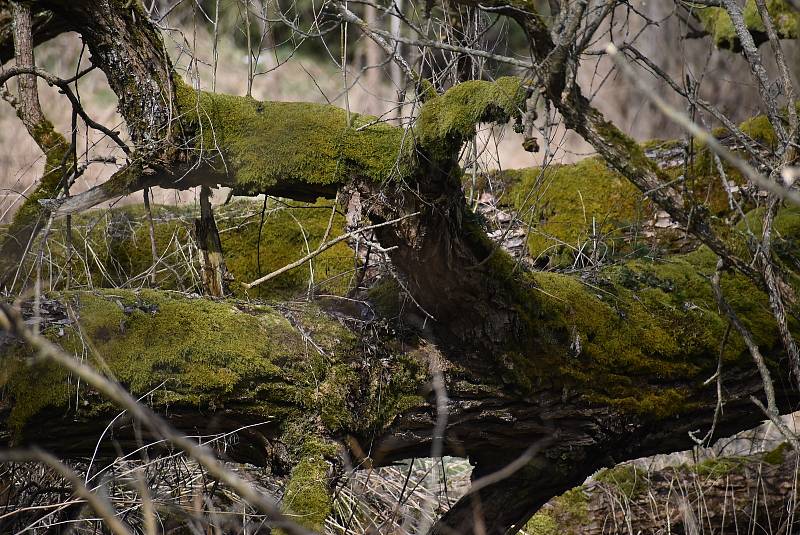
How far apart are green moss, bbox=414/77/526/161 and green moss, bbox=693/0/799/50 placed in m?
2.50

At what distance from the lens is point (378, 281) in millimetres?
3400

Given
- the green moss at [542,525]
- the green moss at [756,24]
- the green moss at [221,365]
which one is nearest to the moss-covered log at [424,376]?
the green moss at [221,365]

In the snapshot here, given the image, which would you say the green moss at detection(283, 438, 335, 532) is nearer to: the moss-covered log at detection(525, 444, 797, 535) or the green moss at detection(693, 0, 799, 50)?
the moss-covered log at detection(525, 444, 797, 535)

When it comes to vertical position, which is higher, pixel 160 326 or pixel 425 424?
pixel 160 326

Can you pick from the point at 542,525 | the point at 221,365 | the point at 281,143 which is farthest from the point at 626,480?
the point at 281,143

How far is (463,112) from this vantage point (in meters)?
2.50

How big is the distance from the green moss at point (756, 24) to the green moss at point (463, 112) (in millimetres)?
2496

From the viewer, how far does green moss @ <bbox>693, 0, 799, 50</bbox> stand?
448cm

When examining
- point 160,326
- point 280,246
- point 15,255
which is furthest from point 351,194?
point 280,246

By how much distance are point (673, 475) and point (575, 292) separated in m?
1.63

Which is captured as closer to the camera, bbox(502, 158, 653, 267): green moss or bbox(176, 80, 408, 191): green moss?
bbox(176, 80, 408, 191): green moss

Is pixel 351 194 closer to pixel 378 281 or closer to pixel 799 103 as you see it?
pixel 378 281

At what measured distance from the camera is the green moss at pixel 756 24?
448cm

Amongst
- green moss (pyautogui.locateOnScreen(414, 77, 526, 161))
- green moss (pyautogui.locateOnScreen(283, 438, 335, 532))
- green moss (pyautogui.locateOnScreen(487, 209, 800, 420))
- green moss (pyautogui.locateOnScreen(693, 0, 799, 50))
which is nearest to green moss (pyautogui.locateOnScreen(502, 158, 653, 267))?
green moss (pyautogui.locateOnScreen(693, 0, 799, 50))
